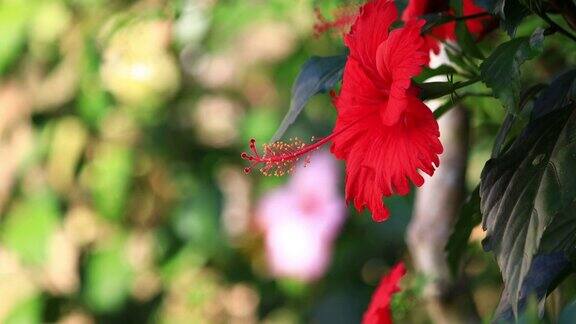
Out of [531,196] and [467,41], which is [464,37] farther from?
[531,196]

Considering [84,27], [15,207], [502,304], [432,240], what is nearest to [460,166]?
[432,240]

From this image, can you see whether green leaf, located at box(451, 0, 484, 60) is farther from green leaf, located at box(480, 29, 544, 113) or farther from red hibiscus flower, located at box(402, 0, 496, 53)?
green leaf, located at box(480, 29, 544, 113)

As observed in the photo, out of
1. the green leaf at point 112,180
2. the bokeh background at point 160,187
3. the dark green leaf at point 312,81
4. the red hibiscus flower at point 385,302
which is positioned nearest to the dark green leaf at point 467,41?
the dark green leaf at point 312,81

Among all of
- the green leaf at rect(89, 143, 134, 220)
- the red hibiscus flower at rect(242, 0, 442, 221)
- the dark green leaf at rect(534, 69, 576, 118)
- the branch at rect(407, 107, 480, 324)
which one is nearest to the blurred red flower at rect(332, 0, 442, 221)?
the red hibiscus flower at rect(242, 0, 442, 221)

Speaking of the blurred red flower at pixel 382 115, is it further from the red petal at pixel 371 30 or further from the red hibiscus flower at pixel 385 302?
the red hibiscus flower at pixel 385 302

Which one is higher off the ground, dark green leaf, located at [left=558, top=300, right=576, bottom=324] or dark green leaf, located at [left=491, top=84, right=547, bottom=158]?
dark green leaf, located at [left=491, top=84, right=547, bottom=158]

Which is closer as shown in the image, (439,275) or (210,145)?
(439,275)

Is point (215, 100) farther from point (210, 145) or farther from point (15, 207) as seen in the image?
point (15, 207)
